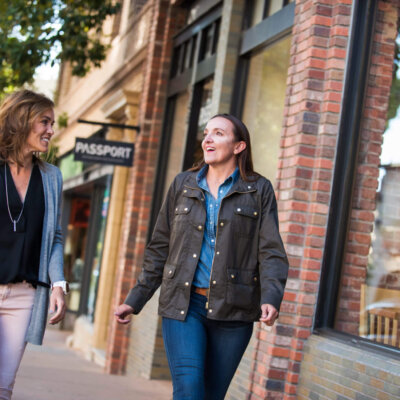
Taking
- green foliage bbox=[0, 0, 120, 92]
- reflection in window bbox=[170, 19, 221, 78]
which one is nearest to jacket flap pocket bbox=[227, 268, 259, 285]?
reflection in window bbox=[170, 19, 221, 78]

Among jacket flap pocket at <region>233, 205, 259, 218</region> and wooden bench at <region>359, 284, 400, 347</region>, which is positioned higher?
jacket flap pocket at <region>233, 205, 259, 218</region>

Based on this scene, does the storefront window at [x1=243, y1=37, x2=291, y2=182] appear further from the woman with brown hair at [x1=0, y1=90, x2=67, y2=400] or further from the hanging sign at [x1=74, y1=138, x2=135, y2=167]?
the woman with brown hair at [x1=0, y1=90, x2=67, y2=400]

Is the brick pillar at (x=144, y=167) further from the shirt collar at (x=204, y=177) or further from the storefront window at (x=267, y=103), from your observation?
the shirt collar at (x=204, y=177)

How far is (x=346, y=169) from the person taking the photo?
587 cm

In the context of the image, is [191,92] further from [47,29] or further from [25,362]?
[25,362]

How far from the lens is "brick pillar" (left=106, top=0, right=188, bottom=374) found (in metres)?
10.5

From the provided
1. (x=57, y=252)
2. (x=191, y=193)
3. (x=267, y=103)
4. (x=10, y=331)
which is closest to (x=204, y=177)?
(x=191, y=193)

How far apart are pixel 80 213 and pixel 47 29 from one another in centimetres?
901

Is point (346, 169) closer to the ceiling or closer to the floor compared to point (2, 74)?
closer to the floor

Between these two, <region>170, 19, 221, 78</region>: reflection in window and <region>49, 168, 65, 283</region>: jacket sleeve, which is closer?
<region>49, 168, 65, 283</region>: jacket sleeve

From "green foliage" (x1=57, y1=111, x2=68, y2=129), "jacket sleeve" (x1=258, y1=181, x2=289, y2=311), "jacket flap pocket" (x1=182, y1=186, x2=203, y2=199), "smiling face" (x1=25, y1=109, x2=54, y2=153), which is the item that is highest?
"green foliage" (x1=57, y1=111, x2=68, y2=129)

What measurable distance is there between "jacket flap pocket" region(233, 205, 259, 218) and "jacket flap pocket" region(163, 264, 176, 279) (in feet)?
1.37

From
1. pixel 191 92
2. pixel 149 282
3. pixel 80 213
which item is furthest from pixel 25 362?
pixel 80 213

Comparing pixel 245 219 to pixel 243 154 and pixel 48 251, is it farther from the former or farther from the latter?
pixel 48 251
